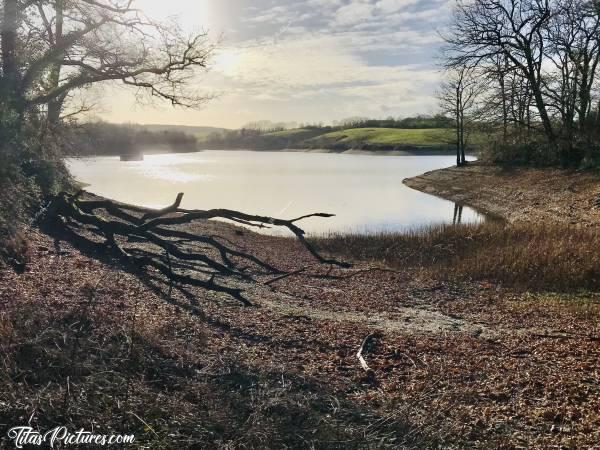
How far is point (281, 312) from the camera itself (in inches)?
365

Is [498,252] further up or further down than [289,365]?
further down

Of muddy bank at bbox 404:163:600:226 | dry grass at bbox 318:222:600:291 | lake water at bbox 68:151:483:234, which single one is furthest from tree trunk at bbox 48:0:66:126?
muddy bank at bbox 404:163:600:226

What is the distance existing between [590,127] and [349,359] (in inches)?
1300

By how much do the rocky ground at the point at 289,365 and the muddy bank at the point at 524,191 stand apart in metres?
14.9

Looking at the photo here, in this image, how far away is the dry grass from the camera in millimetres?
12219

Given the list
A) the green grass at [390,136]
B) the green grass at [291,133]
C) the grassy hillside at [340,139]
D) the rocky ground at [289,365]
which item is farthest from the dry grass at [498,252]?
the green grass at [291,133]

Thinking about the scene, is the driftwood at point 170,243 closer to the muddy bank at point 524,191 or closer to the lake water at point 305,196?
the lake water at point 305,196

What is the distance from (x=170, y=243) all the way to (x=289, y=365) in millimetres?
7770

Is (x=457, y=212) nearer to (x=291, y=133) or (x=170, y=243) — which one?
(x=170, y=243)

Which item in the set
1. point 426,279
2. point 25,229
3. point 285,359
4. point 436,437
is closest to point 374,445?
point 436,437

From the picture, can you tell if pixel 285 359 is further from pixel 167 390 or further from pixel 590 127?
pixel 590 127

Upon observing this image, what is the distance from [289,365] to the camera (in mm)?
6391

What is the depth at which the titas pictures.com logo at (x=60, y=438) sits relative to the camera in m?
3.93

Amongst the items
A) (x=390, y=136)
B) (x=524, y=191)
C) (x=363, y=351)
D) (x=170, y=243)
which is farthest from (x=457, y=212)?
(x=390, y=136)
